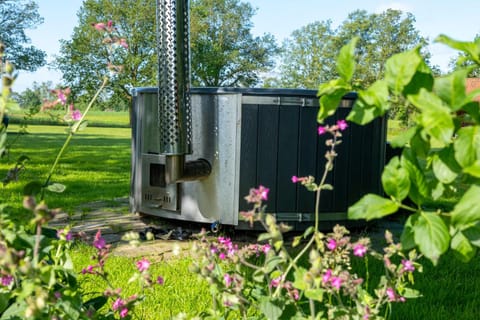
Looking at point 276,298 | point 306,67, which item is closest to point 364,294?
point 276,298

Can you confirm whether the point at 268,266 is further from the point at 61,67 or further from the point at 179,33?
the point at 61,67

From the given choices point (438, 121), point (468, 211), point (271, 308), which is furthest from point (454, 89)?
point (271, 308)

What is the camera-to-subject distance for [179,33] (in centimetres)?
313

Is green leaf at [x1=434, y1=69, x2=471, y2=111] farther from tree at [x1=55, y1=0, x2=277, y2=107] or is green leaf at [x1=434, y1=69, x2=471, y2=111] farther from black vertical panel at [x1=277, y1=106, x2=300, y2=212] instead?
tree at [x1=55, y1=0, x2=277, y2=107]

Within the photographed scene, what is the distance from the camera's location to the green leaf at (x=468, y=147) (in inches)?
28.4

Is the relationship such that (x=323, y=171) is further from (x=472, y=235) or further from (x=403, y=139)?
(x=403, y=139)

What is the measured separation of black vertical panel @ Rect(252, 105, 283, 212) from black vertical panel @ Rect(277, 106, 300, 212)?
3cm

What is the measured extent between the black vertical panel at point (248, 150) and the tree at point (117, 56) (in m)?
25.4

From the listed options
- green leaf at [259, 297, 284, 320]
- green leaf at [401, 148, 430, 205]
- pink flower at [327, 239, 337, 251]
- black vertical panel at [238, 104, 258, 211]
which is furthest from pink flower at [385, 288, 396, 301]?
black vertical panel at [238, 104, 258, 211]

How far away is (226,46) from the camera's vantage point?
3316cm

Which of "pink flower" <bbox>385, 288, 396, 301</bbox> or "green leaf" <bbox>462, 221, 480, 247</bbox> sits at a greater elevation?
"green leaf" <bbox>462, 221, 480, 247</bbox>

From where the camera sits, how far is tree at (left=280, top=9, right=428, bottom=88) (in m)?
33.5

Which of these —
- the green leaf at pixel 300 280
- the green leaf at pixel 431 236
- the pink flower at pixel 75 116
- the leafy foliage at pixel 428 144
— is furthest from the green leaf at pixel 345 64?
the pink flower at pixel 75 116

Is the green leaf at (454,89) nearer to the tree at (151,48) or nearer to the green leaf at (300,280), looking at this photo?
the green leaf at (300,280)
